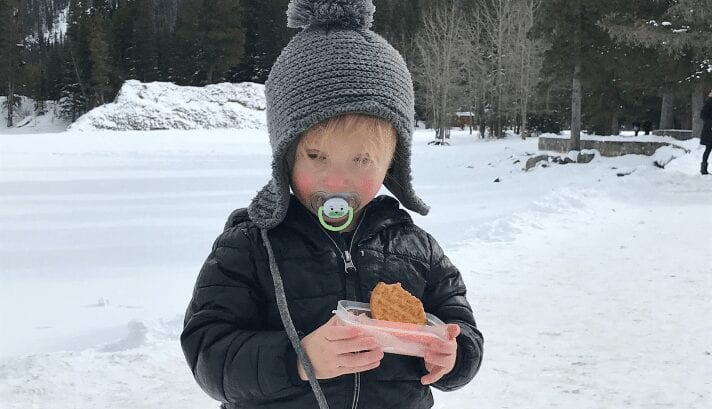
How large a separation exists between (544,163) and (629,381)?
13.4 metres

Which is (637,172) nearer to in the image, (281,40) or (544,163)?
(544,163)

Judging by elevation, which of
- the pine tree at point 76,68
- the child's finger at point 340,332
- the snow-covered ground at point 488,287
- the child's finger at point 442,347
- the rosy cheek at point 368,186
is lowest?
the snow-covered ground at point 488,287

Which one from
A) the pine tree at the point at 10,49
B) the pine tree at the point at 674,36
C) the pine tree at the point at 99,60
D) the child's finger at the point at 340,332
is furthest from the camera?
the pine tree at the point at 99,60

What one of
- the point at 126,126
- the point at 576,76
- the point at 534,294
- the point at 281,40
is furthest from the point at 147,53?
the point at 534,294

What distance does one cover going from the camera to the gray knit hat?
137 centimetres

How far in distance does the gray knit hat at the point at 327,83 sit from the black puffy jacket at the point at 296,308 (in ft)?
0.28

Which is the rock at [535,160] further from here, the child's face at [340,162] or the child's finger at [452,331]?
the child's finger at [452,331]

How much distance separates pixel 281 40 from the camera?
48844 mm

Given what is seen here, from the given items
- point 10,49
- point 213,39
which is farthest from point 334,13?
point 10,49

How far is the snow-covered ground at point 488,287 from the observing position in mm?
3059

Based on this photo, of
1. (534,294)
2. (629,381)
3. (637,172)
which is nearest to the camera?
(629,381)

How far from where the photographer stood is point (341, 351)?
1104 millimetres

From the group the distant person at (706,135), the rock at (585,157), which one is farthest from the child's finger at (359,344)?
the rock at (585,157)

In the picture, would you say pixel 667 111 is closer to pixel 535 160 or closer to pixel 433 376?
pixel 535 160
